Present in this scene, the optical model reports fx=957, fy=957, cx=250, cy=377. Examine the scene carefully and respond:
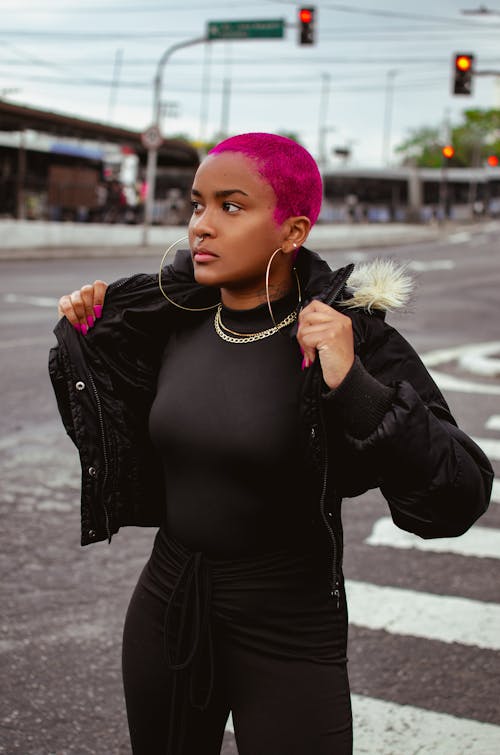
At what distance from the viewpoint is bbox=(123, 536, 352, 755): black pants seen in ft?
6.42

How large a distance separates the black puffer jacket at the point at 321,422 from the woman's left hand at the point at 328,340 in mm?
25

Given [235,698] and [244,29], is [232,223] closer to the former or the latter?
[235,698]

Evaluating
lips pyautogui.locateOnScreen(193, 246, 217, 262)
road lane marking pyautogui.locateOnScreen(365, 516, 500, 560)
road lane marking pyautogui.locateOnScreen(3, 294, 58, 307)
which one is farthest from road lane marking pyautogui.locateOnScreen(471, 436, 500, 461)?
road lane marking pyautogui.locateOnScreen(3, 294, 58, 307)

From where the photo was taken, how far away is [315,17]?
24.3 metres

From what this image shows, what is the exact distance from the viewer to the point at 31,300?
16.0m

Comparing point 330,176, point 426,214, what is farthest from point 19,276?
point 426,214

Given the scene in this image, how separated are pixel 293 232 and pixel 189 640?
35.9 inches

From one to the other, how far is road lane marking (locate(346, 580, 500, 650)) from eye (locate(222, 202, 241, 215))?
294 cm

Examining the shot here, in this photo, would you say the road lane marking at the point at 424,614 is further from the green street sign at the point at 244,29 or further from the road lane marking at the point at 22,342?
the green street sign at the point at 244,29

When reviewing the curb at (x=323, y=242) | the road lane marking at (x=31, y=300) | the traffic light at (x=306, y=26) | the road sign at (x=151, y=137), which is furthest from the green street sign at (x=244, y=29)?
the road lane marking at (x=31, y=300)

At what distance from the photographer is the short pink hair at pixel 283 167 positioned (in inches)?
79.0

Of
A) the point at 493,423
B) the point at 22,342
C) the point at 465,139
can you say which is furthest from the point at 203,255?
the point at 465,139

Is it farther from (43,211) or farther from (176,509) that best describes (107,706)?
(43,211)

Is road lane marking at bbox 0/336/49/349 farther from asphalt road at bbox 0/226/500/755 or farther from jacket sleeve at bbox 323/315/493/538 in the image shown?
jacket sleeve at bbox 323/315/493/538
